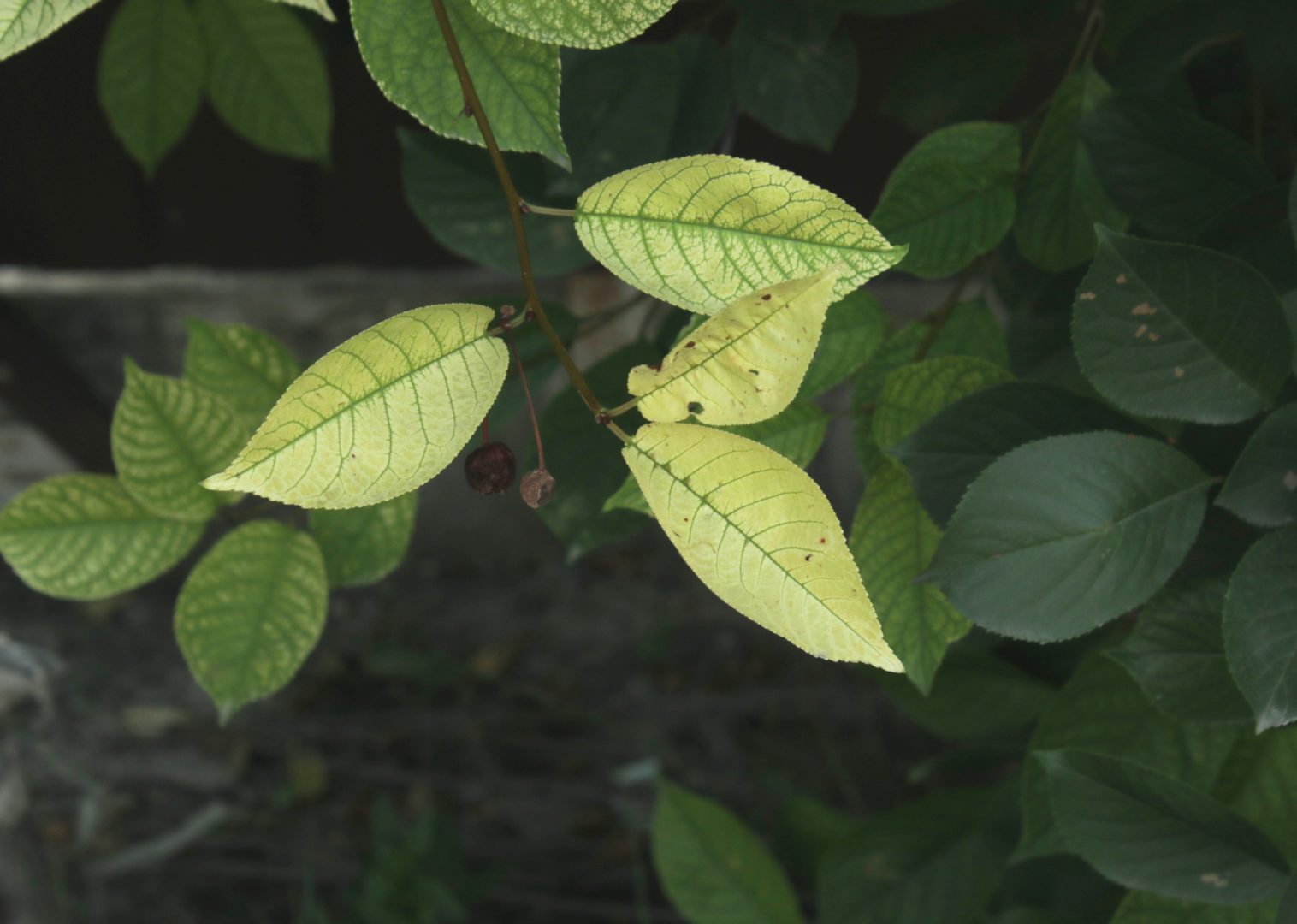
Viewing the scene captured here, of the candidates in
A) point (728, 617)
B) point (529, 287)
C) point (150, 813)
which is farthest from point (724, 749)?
point (529, 287)

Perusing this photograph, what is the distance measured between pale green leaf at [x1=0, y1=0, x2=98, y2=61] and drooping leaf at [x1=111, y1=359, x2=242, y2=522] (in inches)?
9.4

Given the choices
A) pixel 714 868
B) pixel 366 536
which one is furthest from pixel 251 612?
pixel 714 868

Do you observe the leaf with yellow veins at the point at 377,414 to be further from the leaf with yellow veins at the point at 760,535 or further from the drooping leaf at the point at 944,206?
the drooping leaf at the point at 944,206

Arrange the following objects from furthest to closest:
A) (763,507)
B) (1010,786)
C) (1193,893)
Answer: (1010,786) → (1193,893) → (763,507)

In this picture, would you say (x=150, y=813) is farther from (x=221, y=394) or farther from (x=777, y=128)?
(x=777, y=128)

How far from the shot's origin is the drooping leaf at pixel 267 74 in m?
0.81

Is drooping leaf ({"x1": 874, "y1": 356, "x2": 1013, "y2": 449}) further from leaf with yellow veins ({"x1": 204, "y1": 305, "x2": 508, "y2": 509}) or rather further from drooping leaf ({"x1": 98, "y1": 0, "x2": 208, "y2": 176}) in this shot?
drooping leaf ({"x1": 98, "y1": 0, "x2": 208, "y2": 176})

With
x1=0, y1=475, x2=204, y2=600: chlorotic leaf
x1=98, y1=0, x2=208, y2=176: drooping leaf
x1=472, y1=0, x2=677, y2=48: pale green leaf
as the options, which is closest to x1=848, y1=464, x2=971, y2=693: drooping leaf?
x1=472, y1=0, x2=677, y2=48: pale green leaf

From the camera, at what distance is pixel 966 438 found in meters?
0.50

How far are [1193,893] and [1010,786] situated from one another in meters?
0.42

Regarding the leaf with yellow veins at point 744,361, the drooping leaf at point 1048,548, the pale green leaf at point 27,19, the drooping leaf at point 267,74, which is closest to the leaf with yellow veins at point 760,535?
the leaf with yellow veins at point 744,361

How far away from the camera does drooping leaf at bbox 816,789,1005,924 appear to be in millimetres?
969

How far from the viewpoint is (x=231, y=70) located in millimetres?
838

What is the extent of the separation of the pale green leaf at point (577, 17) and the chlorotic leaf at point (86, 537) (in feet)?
1.19
